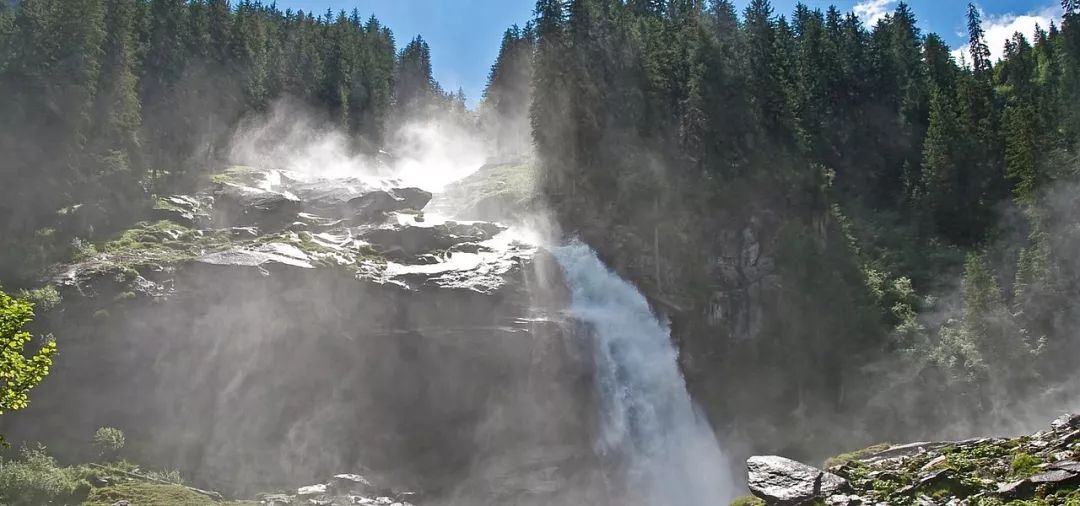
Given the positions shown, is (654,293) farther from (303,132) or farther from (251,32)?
(251,32)

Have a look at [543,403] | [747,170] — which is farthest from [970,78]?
[543,403]

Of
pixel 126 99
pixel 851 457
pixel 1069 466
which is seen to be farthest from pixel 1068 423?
pixel 126 99

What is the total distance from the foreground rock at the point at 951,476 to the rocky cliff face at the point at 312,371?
678 inches

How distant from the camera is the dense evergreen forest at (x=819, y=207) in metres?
41.5

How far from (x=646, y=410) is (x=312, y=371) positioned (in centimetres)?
1775

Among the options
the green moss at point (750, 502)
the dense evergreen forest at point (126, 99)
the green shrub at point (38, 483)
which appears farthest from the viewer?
the dense evergreen forest at point (126, 99)

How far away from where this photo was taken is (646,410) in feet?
133

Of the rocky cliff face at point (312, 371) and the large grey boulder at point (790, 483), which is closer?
the large grey boulder at point (790, 483)

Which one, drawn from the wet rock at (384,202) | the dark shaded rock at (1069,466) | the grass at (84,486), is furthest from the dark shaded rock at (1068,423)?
the wet rock at (384,202)

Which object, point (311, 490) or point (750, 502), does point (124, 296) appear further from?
point (750, 502)

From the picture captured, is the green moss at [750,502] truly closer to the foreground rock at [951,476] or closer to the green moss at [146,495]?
the foreground rock at [951,476]

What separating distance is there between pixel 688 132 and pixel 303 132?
134 ft

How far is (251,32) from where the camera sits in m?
78.2

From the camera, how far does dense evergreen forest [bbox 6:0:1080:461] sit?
41906 millimetres
